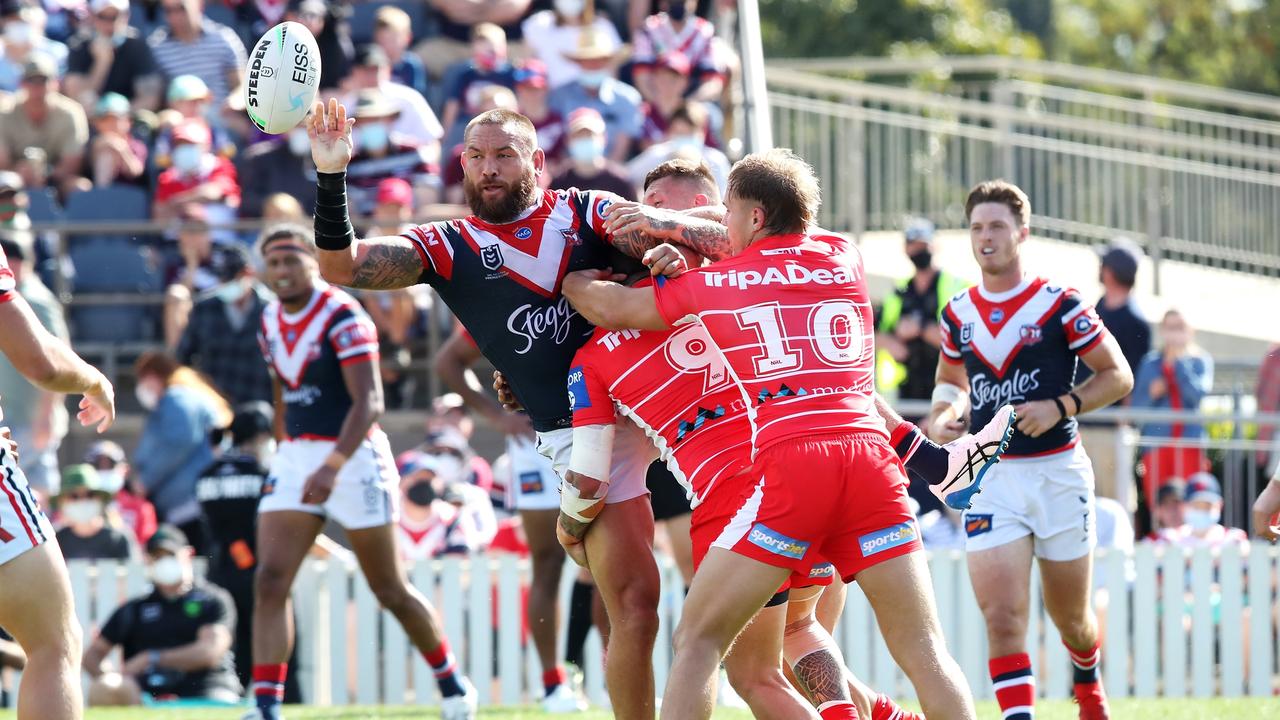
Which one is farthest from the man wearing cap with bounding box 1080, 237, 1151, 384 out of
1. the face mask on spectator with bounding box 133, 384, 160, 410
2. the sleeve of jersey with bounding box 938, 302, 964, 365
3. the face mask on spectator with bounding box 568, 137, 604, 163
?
the face mask on spectator with bounding box 133, 384, 160, 410

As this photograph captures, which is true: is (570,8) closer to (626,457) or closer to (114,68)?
(114,68)

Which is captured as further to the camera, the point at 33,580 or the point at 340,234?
the point at 340,234

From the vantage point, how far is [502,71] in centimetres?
1456

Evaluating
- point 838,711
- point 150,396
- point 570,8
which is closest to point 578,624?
point 150,396

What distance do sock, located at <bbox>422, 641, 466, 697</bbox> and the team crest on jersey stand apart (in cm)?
319

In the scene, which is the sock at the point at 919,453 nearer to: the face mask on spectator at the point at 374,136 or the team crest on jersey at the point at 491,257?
the team crest on jersey at the point at 491,257

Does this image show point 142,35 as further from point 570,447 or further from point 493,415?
point 570,447

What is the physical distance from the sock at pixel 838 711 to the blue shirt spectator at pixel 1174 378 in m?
7.31

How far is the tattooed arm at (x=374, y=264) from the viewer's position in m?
5.95

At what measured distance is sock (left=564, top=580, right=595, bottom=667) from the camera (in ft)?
36.4

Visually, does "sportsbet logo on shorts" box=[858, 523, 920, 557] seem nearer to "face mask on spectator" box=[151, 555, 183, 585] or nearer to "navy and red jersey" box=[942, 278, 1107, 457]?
"navy and red jersey" box=[942, 278, 1107, 457]

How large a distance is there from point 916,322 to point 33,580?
8337 millimetres

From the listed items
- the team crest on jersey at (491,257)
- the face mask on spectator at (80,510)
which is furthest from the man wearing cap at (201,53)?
the team crest on jersey at (491,257)

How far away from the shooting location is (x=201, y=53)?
15484 millimetres
